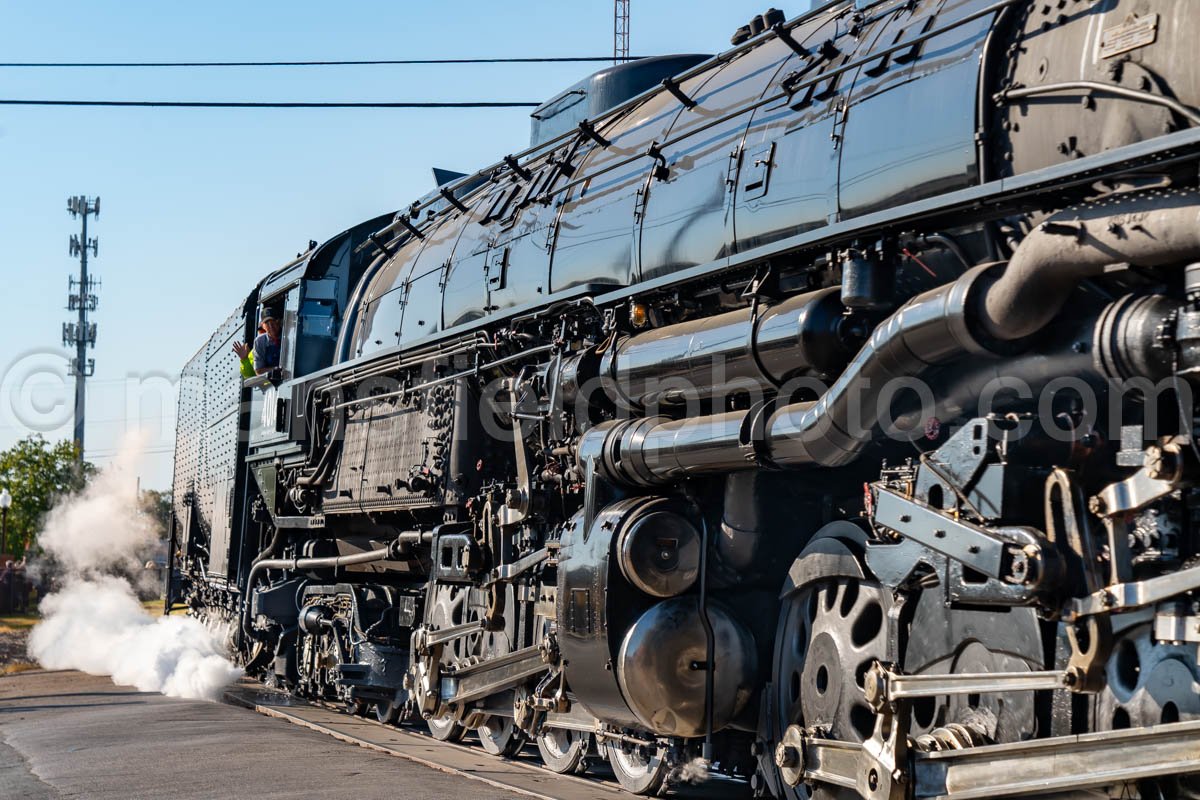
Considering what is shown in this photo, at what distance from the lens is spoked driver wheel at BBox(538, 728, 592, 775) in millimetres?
8086

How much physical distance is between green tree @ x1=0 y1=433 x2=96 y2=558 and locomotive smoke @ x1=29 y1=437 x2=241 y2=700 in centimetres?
91

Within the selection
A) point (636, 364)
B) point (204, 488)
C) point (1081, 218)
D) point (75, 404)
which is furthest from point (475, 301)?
point (75, 404)

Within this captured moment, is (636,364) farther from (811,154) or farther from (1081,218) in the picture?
(1081,218)

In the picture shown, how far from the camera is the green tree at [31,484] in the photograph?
40219 millimetres

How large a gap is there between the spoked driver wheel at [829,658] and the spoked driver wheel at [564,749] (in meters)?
2.09

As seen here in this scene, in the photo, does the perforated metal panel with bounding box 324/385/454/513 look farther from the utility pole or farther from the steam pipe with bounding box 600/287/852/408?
the utility pole

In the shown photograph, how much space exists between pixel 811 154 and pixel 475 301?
13.1 feet

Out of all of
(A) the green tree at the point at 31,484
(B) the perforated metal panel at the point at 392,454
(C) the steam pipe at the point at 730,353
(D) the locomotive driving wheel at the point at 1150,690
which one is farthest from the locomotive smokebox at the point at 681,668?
(A) the green tree at the point at 31,484

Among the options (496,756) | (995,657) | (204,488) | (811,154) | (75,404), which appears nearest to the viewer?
(995,657)

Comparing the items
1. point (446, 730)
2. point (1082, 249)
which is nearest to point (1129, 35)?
point (1082, 249)

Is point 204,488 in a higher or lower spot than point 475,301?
lower

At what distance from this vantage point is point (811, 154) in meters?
5.96

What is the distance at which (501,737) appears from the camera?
919cm

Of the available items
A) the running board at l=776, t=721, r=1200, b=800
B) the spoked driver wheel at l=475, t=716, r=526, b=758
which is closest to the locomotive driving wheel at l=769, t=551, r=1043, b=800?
the running board at l=776, t=721, r=1200, b=800
